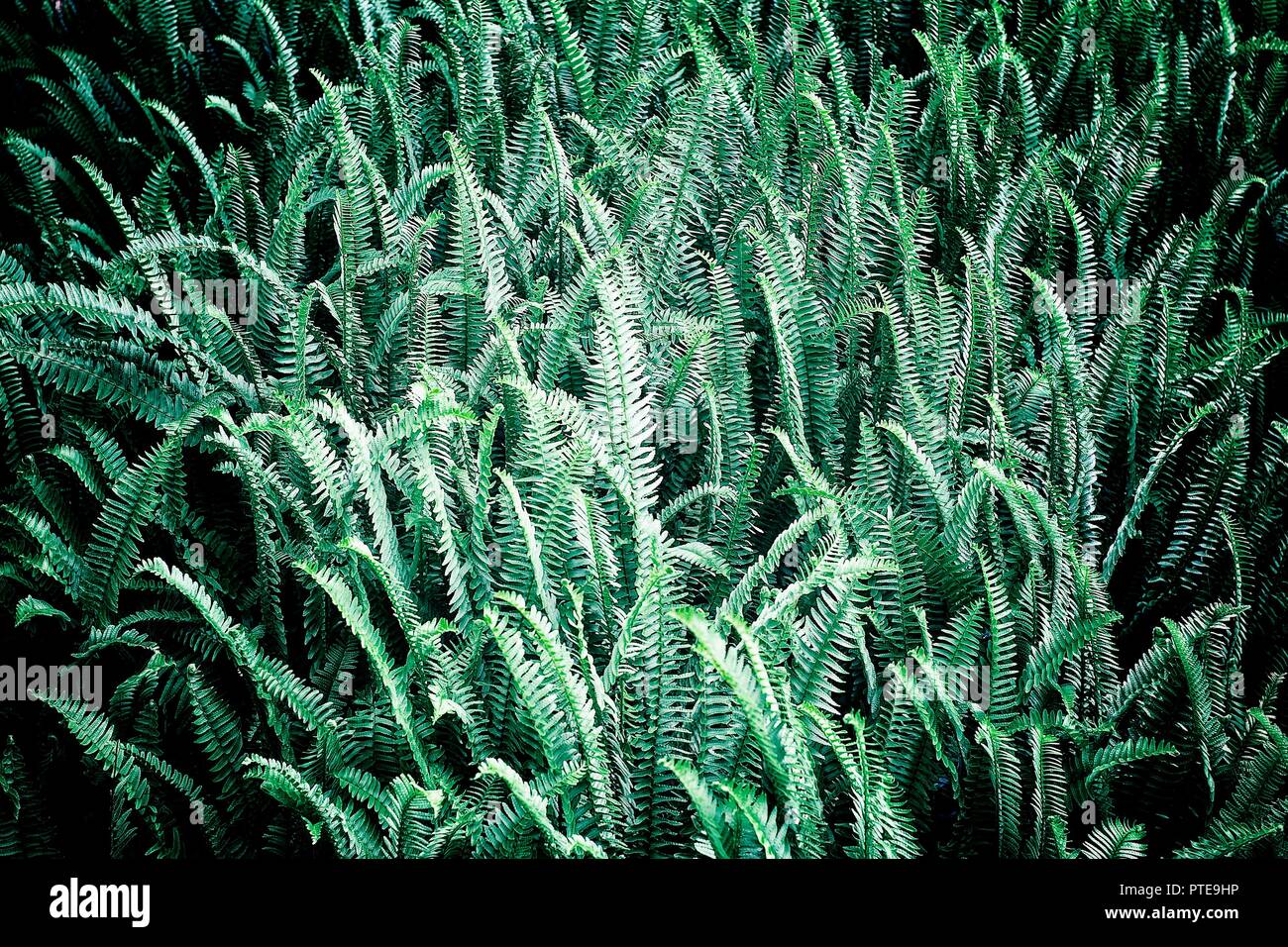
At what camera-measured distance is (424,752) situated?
58.1 inches

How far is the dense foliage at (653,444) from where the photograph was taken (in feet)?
4.75

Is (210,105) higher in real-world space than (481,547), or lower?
higher

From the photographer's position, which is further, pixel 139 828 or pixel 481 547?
pixel 481 547

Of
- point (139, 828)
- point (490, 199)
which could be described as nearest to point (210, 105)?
point (490, 199)

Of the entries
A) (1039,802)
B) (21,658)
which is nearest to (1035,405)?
(1039,802)

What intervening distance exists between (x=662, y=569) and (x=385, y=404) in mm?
726

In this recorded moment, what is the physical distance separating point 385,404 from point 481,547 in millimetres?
479

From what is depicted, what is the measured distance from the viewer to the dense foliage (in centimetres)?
145

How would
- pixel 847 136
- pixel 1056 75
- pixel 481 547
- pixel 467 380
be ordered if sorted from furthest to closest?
pixel 1056 75 < pixel 847 136 < pixel 467 380 < pixel 481 547

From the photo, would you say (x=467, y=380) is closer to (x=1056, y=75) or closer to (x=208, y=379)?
(x=208, y=379)

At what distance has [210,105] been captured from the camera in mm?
2592

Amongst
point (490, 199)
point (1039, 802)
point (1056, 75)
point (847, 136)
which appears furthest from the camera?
point (1056, 75)

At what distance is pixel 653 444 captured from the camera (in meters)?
1.91

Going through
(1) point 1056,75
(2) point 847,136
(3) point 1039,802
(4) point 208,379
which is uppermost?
(1) point 1056,75
